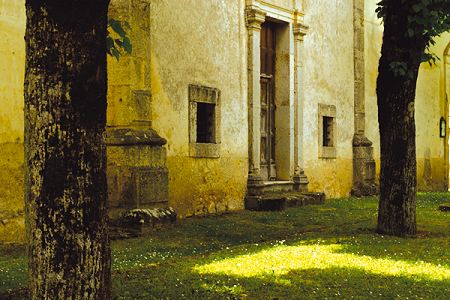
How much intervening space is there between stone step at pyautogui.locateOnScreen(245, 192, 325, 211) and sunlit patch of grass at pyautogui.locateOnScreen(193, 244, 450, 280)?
4.45 m

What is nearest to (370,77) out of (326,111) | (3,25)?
(326,111)

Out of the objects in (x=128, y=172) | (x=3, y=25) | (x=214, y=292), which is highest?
(x=3, y=25)

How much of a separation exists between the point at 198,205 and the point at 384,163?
3468 millimetres

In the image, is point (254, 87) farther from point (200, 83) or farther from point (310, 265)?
point (310, 265)

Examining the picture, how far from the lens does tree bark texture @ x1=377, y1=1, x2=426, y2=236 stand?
7.96 meters

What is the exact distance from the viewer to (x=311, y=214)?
11.0m

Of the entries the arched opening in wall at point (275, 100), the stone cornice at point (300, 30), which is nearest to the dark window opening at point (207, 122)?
the arched opening in wall at point (275, 100)

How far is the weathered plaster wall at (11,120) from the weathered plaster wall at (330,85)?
697 centimetres

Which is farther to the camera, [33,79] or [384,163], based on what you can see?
[384,163]

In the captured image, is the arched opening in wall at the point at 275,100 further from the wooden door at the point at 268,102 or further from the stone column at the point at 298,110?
the stone column at the point at 298,110

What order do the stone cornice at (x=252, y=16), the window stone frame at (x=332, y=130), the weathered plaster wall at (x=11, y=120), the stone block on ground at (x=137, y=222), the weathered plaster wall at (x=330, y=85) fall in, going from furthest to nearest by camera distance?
the window stone frame at (x=332, y=130)
the weathered plaster wall at (x=330, y=85)
the stone cornice at (x=252, y=16)
the stone block on ground at (x=137, y=222)
the weathered plaster wall at (x=11, y=120)

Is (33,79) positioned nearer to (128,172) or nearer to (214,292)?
(214,292)

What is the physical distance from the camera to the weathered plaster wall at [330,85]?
13.8 meters

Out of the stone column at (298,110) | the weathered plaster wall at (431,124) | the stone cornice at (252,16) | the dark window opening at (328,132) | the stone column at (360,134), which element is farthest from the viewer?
the weathered plaster wall at (431,124)
